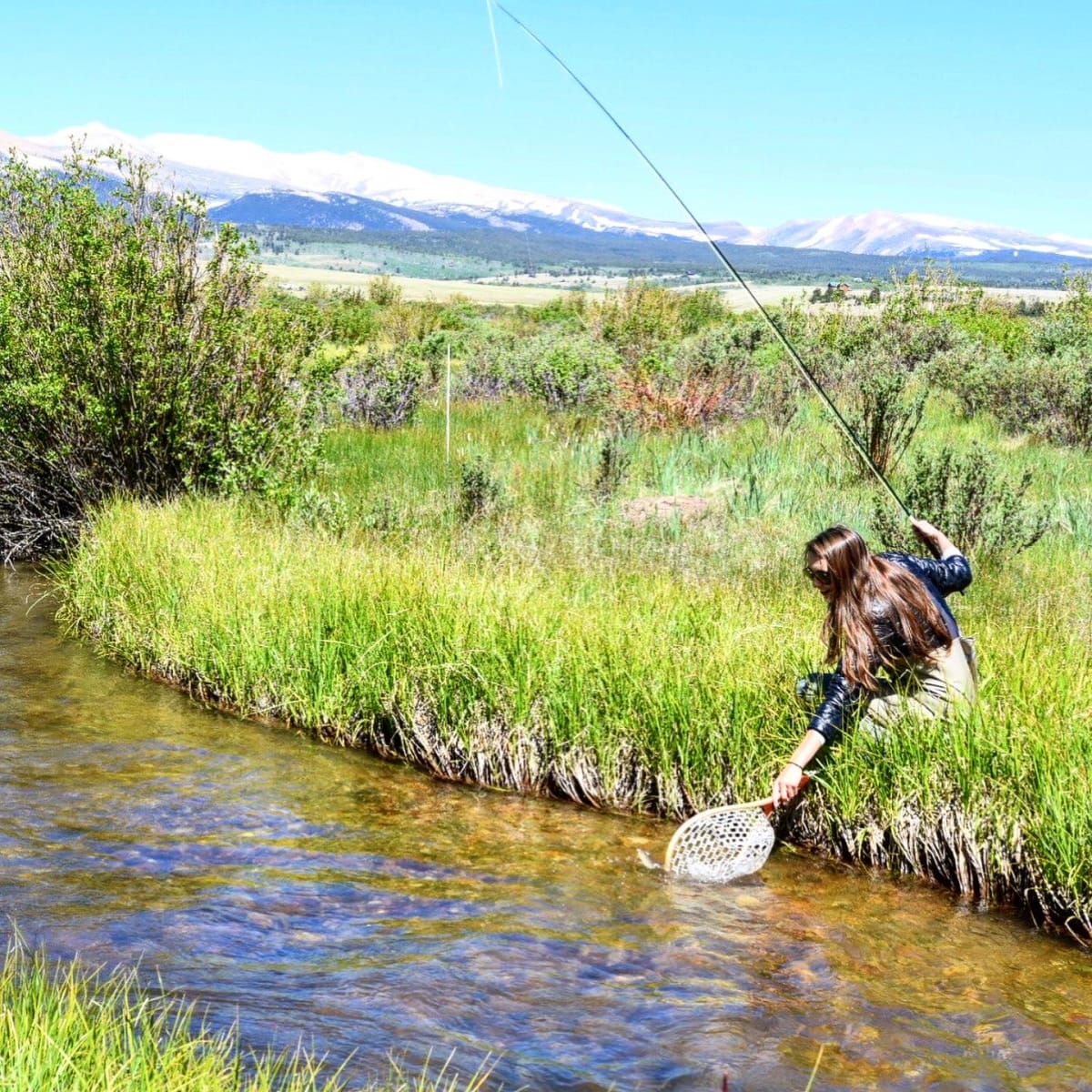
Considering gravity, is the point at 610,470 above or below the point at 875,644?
below

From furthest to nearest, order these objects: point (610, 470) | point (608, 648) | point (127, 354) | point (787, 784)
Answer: point (610, 470) → point (127, 354) → point (608, 648) → point (787, 784)

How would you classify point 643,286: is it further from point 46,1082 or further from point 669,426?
point 46,1082

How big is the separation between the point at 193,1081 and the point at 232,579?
19.0 feet

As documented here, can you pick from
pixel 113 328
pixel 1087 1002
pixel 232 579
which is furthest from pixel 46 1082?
pixel 113 328

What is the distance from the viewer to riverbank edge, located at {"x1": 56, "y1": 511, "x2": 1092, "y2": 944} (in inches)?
210

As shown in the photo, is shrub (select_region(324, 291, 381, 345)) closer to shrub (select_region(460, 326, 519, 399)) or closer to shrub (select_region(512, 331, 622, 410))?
shrub (select_region(460, 326, 519, 399))

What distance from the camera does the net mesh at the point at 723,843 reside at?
552 centimetres

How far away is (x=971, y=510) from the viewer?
9883mm

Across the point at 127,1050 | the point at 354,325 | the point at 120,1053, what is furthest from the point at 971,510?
the point at 354,325

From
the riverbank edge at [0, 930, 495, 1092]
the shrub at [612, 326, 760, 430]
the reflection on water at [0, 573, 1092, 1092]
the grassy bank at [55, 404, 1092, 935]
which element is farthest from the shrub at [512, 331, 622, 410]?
the riverbank edge at [0, 930, 495, 1092]

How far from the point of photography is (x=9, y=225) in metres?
12.0

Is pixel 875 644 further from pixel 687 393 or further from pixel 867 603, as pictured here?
pixel 687 393

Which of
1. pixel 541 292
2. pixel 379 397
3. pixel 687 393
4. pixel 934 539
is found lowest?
pixel 379 397

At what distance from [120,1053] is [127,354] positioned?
9054 millimetres
